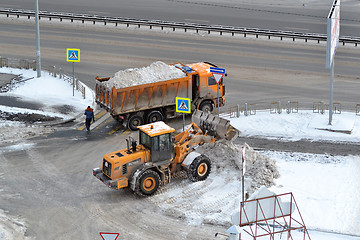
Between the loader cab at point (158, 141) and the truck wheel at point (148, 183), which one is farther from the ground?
the loader cab at point (158, 141)

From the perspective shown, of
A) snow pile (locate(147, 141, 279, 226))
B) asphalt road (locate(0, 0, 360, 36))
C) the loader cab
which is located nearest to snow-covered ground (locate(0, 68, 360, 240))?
snow pile (locate(147, 141, 279, 226))

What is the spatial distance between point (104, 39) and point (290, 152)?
85.5 feet

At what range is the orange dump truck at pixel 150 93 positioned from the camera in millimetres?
28516

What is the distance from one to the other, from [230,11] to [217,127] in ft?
164

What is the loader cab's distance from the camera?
21672mm

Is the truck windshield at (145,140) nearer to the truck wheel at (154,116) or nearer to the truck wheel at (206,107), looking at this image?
the truck wheel at (154,116)

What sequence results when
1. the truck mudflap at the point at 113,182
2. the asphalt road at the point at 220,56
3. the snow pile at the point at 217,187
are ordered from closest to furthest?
the snow pile at the point at 217,187 < the truck mudflap at the point at 113,182 < the asphalt road at the point at 220,56

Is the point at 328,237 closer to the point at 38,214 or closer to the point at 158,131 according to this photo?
the point at 158,131

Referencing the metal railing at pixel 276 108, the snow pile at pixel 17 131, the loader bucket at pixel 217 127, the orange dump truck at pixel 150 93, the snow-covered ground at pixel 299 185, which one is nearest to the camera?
the snow-covered ground at pixel 299 185

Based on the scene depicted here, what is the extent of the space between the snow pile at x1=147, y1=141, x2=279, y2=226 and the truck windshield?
185 centimetres

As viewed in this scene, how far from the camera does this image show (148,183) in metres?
21.6

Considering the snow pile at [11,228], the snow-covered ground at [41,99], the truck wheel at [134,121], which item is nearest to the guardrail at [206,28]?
the snow-covered ground at [41,99]

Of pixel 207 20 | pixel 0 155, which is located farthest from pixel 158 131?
pixel 207 20

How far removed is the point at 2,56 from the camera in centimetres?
4203
